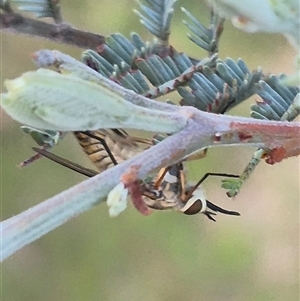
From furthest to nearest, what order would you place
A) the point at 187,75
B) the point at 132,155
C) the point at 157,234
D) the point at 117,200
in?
the point at 157,234 < the point at 132,155 < the point at 187,75 < the point at 117,200

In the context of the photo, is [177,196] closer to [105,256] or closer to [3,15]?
[3,15]

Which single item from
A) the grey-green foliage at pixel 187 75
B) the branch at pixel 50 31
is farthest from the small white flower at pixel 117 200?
the branch at pixel 50 31

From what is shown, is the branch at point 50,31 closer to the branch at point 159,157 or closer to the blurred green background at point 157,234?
the branch at point 159,157

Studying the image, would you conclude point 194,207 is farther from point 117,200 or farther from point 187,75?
point 117,200

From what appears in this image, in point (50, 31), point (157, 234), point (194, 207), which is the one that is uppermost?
point (50, 31)

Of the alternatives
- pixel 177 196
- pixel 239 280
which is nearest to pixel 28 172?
pixel 239 280

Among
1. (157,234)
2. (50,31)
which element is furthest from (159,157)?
(157,234)

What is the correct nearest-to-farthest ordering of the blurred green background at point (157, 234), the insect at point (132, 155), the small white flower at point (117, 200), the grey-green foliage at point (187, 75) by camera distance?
1. the small white flower at point (117, 200)
2. the grey-green foliage at point (187, 75)
3. the insect at point (132, 155)
4. the blurred green background at point (157, 234)
